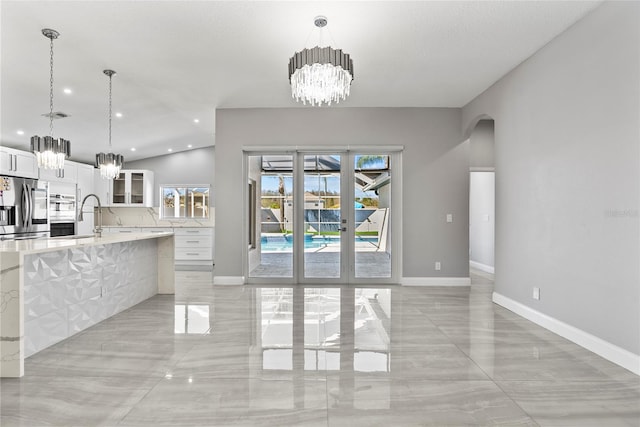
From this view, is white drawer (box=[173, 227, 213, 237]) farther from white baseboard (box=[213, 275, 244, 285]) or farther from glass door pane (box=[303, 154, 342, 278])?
glass door pane (box=[303, 154, 342, 278])

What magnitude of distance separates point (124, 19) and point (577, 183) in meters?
3.92

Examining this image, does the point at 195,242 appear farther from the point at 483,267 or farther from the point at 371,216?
the point at 483,267

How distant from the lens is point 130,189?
24.6ft

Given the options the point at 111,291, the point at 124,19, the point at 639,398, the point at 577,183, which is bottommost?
the point at 639,398

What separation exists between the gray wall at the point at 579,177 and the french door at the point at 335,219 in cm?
175

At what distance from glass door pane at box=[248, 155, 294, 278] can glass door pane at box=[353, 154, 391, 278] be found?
1017mm

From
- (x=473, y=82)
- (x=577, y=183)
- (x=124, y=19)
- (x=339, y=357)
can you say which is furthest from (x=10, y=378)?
(x=473, y=82)

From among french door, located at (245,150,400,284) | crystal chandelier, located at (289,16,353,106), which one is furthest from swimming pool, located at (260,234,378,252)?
crystal chandelier, located at (289,16,353,106)

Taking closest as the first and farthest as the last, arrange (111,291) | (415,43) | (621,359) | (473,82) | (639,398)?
(639,398) < (621,359) < (415,43) < (111,291) < (473,82)

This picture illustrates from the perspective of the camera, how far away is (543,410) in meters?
1.85

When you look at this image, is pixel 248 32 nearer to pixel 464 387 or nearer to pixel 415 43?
pixel 415 43

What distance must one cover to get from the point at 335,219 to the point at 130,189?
15.6 feet

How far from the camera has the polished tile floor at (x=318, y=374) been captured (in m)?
1.81

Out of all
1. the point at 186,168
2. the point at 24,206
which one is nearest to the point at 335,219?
the point at 186,168
